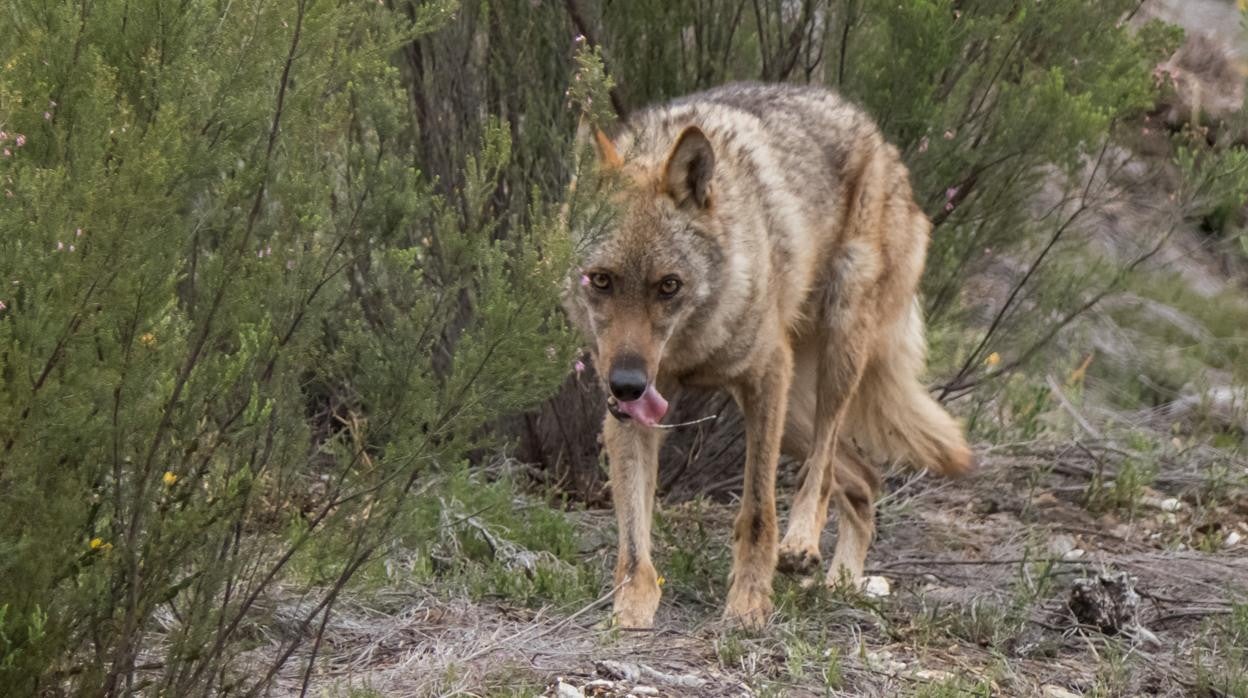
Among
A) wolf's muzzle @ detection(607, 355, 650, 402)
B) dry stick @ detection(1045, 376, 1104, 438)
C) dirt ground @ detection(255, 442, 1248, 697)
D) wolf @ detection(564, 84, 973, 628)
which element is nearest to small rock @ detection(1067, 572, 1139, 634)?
dirt ground @ detection(255, 442, 1248, 697)

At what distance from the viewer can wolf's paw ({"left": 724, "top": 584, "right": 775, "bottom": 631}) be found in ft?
18.4

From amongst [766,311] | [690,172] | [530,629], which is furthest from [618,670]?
[690,172]

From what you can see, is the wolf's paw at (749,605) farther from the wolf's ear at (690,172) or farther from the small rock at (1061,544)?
the small rock at (1061,544)

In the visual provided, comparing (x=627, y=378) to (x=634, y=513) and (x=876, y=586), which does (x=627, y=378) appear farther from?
(x=876, y=586)

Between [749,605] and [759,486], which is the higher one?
[759,486]

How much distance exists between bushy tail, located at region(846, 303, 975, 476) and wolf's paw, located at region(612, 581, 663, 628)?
1.68 metres

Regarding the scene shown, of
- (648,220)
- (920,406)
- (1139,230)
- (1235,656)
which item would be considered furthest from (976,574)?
(1139,230)

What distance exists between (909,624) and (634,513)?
40.0 inches

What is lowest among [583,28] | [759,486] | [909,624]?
[909,624]

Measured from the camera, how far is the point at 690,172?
→ 5688 millimetres

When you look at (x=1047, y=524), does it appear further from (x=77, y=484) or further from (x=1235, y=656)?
(x=77, y=484)

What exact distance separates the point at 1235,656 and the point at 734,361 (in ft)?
6.25

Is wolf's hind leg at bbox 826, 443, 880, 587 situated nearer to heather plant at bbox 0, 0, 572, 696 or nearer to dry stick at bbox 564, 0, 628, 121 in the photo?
dry stick at bbox 564, 0, 628, 121

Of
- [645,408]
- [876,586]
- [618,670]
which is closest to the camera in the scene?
[618,670]
